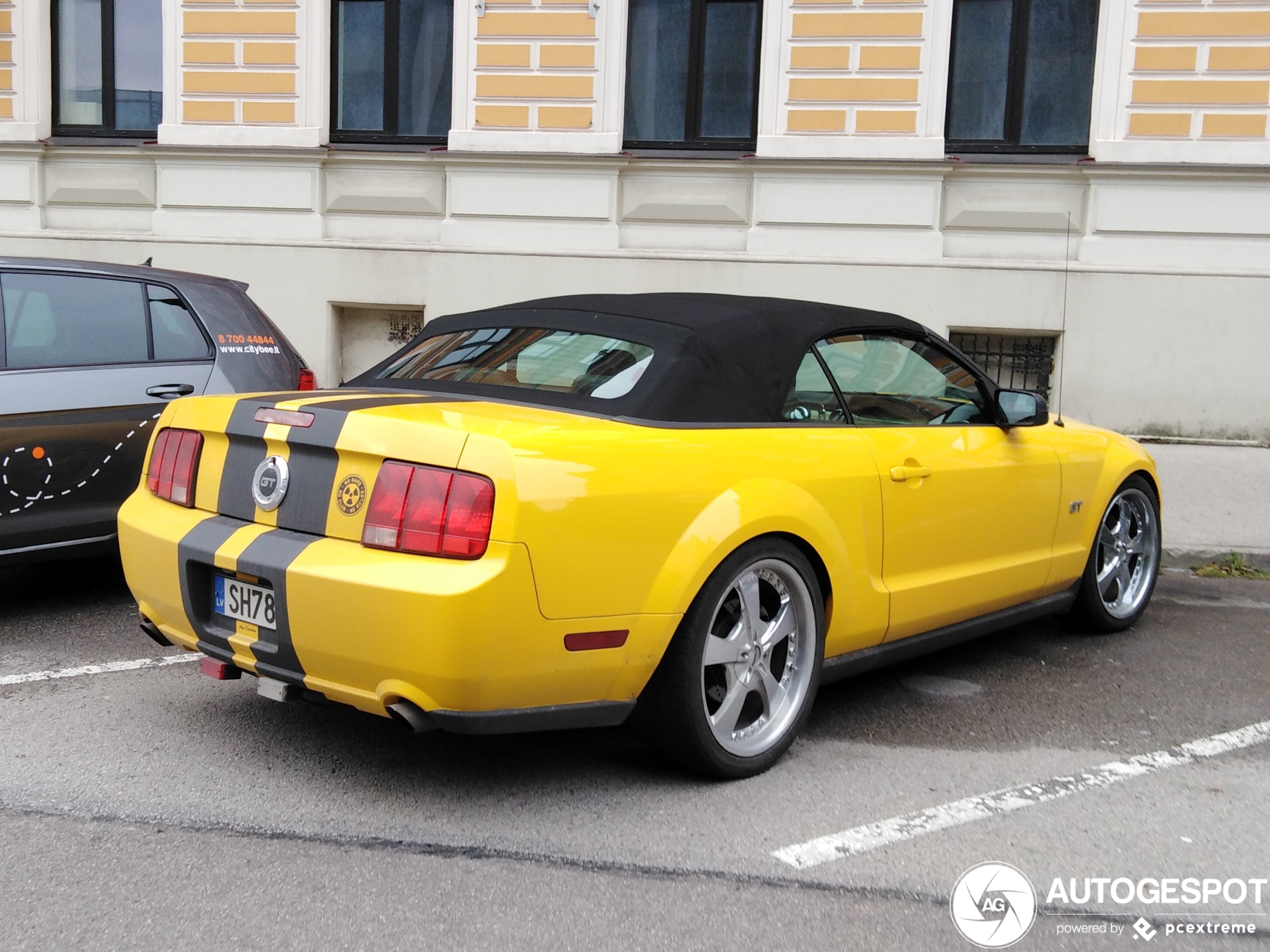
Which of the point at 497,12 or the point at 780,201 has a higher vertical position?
the point at 497,12

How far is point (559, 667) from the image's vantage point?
330 centimetres

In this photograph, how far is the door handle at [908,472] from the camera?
422 centimetres

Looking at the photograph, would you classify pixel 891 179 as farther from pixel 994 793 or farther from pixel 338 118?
Answer: pixel 994 793

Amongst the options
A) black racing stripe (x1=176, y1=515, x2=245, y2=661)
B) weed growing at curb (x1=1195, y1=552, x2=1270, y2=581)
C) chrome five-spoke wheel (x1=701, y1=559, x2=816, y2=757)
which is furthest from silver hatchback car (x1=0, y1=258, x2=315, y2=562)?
weed growing at curb (x1=1195, y1=552, x2=1270, y2=581)

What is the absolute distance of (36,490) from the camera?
17.2 ft

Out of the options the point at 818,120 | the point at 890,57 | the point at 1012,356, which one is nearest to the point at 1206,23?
the point at 890,57

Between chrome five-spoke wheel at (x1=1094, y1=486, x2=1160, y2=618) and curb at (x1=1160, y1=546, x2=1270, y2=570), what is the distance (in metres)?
1.46

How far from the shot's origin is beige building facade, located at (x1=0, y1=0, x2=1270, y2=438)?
11.2 metres

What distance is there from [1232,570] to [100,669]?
599cm

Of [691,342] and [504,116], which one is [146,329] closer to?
[691,342]

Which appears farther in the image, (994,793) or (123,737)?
(123,737)

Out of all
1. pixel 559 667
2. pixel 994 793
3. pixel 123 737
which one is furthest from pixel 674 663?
pixel 123 737

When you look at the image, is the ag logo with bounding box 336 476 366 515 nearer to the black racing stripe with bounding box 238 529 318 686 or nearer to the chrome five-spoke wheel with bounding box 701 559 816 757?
the black racing stripe with bounding box 238 529 318 686

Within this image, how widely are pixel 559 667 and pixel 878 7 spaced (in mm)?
9762
